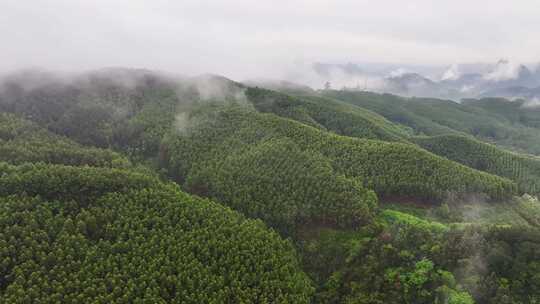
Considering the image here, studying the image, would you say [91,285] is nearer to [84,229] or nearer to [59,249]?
[59,249]

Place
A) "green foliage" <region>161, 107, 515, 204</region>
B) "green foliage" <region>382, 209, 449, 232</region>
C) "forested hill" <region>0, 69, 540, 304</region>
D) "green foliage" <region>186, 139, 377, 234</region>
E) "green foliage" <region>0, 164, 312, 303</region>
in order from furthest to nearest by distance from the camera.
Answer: "green foliage" <region>161, 107, 515, 204</region>, "green foliage" <region>186, 139, 377, 234</region>, "green foliage" <region>382, 209, 449, 232</region>, "forested hill" <region>0, 69, 540, 304</region>, "green foliage" <region>0, 164, 312, 303</region>

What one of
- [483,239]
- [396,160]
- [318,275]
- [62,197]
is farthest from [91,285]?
[396,160]

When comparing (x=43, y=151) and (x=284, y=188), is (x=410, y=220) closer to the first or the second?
(x=284, y=188)

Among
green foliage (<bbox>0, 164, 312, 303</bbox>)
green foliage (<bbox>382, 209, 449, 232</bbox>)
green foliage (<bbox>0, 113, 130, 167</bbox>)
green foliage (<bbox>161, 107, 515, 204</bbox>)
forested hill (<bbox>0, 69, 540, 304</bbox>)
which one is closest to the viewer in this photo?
green foliage (<bbox>0, 164, 312, 303</bbox>)

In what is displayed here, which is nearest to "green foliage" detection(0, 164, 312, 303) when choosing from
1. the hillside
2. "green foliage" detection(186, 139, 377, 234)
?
"green foliage" detection(186, 139, 377, 234)

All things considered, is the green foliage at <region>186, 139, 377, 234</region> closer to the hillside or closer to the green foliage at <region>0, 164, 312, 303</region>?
the hillside

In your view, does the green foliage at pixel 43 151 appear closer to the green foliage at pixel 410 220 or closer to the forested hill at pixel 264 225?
the forested hill at pixel 264 225

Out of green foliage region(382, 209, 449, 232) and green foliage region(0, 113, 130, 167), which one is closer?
green foliage region(382, 209, 449, 232)
